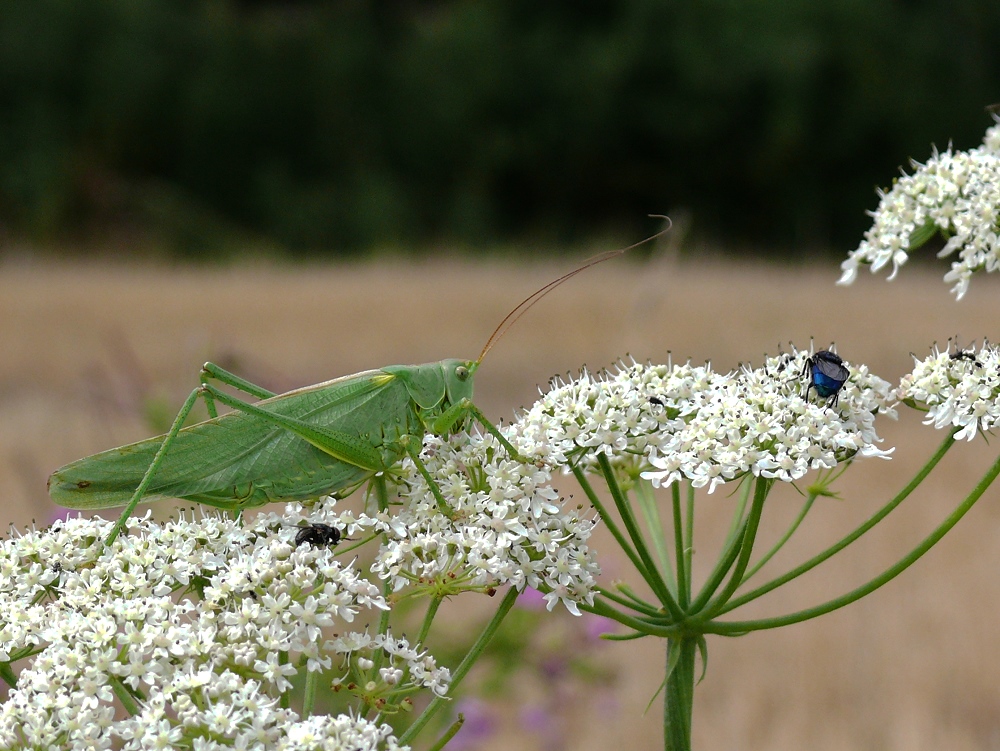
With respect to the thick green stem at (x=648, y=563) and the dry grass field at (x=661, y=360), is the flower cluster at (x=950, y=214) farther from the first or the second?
the thick green stem at (x=648, y=563)

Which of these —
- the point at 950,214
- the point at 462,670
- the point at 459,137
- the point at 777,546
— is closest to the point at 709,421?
the point at 777,546

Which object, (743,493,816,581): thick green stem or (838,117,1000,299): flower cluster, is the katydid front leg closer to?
(743,493,816,581): thick green stem

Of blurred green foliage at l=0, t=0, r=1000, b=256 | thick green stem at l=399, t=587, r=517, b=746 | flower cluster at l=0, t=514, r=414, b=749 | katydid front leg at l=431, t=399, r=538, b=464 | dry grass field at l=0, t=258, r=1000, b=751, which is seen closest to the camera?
flower cluster at l=0, t=514, r=414, b=749

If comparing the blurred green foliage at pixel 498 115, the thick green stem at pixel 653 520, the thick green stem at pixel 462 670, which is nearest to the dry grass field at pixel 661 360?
the thick green stem at pixel 653 520

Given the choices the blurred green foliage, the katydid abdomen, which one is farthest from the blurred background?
the katydid abdomen

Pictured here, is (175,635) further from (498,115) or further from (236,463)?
(498,115)

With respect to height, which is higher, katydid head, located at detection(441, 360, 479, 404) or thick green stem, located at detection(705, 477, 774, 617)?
katydid head, located at detection(441, 360, 479, 404)

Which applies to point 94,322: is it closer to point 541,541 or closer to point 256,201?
point 541,541
